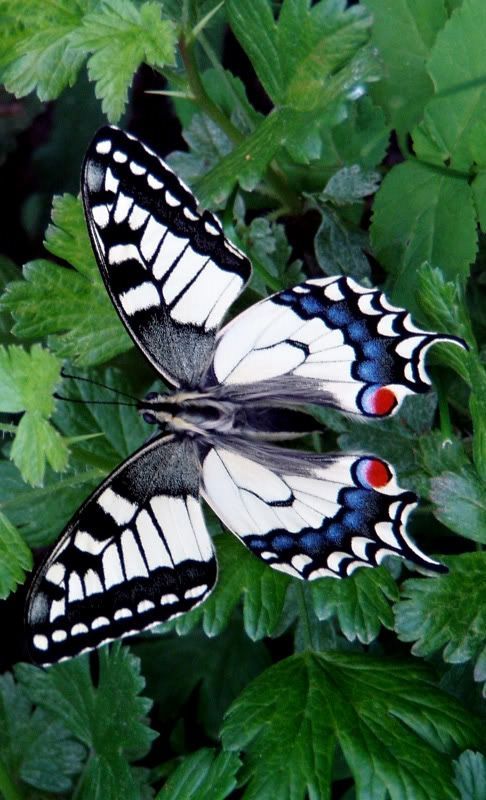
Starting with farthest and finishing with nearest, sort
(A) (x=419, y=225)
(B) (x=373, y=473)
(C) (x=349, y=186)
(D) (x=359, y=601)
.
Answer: (C) (x=349, y=186)
(A) (x=419, y=225)
(D) (x=359, y=601)
(B) (x=373, y=473)

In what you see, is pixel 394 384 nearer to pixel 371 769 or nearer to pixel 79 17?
pixel 371 769

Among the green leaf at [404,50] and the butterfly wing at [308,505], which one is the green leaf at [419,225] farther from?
the butterfly wing at [308,505]

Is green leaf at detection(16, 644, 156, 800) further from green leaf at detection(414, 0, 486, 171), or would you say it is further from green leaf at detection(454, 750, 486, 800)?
green leaf at detection(414, 0, 486, 171)

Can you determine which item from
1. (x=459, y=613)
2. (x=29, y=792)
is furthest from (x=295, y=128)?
(x=29, y=792)

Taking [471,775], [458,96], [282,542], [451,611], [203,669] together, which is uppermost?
[458,96]

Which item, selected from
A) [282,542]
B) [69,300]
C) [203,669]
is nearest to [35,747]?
[203,669]

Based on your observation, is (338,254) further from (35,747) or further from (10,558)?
(35,747)
